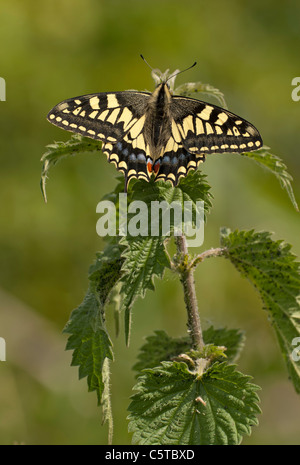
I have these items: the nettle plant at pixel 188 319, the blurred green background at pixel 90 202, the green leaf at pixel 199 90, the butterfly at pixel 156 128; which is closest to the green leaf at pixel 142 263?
the nettle plant at pixel 188 319

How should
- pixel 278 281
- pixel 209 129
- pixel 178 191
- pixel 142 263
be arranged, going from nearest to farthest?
pixel 142 263 < pixel 178 191 < pixel 278 281 < pixel 209 129

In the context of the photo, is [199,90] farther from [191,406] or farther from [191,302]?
[191,406]

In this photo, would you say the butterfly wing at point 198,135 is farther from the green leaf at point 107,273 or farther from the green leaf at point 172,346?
the green leaf at point 172,346

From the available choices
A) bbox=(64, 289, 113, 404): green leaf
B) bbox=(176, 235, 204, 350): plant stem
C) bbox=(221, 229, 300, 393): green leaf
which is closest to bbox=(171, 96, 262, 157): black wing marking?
bbox=(221, 229, 300, 393): green leaf

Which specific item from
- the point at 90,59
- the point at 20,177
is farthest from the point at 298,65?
the point at 20,177

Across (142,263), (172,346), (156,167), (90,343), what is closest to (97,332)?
(90,343)

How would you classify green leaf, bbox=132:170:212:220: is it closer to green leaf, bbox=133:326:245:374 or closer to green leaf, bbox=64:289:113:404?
green leaf, bbox=64:289:113:404
